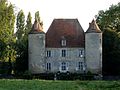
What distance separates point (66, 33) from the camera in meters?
65.6

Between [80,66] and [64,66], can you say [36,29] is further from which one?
[80,66]

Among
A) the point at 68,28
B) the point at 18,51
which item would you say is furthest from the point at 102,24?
the point at 18,51

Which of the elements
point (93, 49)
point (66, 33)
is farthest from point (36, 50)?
point (93, 49)

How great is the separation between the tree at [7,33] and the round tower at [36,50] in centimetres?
346

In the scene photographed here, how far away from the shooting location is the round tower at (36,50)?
206 ft

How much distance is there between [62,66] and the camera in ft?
213

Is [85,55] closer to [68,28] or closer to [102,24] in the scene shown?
[68,28]

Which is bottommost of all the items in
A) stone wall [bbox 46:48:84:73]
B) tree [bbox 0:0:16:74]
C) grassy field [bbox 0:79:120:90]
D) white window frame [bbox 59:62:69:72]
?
grassy field [bbox 0:79:120:90]

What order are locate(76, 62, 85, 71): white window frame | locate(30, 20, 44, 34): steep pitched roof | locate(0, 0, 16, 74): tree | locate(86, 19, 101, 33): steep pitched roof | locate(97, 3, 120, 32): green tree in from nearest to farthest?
1. locate(0, 0, 16, 74): tree
2. locate(86, 19, 101, 33): steep pitched roof
3. locate(30, 20, 44, 34): steep pitched roof
4. locate(76, 62, 85, 71): white window frame
5. locate(97, 3, 120, 32): green tree

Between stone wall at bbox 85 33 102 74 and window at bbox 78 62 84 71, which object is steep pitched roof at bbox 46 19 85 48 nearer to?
stone wall at bbox 85 33 102 74

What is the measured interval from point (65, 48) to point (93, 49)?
4.28m

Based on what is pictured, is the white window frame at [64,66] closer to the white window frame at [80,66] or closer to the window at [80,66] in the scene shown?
the white window frame at [80,66]

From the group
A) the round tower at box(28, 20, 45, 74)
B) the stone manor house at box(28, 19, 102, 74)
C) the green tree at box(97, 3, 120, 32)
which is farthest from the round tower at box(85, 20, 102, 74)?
the green tree at box(97, 3, 120, 32)

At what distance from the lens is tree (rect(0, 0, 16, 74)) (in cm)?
6119
